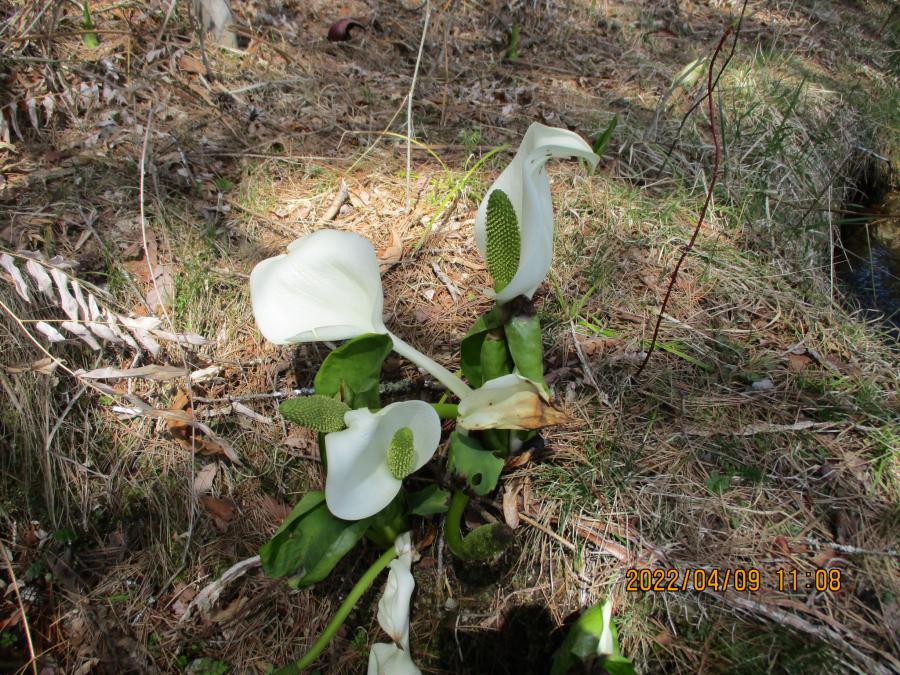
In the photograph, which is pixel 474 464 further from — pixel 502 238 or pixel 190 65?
pixel 190 65

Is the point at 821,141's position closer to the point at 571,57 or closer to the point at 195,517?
the point at 571,57

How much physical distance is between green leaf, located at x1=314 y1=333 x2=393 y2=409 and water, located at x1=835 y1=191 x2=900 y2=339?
6.92 feet

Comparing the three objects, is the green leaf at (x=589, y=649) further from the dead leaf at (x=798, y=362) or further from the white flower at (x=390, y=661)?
the dead leaf at (x=798, y=362)

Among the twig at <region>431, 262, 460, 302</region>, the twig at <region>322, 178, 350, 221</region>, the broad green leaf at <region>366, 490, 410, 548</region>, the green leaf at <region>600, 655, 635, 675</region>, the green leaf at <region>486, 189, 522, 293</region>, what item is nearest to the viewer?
the green leaf at <region>600, 655, 635, 675</region>

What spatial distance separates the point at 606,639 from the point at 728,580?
353 millimetres

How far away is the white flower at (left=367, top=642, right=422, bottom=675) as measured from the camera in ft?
3.77

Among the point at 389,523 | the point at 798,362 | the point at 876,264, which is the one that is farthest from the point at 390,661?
the point at 876,264

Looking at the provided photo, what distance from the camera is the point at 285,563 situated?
1.14 metres

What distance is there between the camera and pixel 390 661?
1.17 m

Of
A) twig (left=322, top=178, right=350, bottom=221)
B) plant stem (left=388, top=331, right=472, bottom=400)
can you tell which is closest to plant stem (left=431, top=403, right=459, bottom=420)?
plant stem (left=388, top=331, right=472, bottom=400)

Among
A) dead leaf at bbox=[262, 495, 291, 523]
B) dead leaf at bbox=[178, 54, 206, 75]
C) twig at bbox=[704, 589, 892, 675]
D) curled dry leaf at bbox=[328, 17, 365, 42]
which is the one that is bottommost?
dead leaf at bbox=[262, 495, 291, 523]

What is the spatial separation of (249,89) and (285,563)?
213 centimetres

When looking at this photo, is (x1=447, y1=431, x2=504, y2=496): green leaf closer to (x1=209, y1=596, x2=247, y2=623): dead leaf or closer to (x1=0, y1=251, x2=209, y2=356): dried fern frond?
(x1=209, y1=596, x2=247, y2=623): dead leaf

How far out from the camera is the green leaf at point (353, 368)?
4.08 ft
